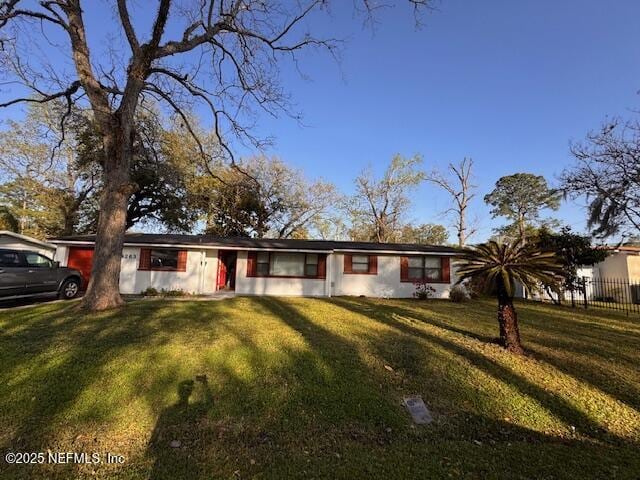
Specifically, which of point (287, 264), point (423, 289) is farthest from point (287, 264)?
point (423, 289)

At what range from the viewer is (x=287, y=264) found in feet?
53.1

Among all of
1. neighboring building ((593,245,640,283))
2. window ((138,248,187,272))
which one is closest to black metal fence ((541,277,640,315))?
neighboring building ((593,245,640,283))

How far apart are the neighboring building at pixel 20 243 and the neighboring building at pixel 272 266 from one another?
2051mm

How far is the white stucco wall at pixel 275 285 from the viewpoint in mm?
15844

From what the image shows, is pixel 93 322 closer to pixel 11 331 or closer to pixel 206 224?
pixel 11 331

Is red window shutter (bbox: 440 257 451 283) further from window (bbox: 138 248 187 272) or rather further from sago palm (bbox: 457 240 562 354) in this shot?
window (bbox: 138 248 187 272)

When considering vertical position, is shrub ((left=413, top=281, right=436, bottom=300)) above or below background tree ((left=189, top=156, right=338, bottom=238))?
below

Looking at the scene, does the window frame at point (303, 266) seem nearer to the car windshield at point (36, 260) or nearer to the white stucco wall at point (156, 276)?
the white stucco wall at point (156, 276)

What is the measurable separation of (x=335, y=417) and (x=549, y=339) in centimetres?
609

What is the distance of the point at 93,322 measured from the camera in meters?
7.34

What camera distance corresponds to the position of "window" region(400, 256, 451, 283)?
16.7 m

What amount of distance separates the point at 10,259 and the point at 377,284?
13.8 meters

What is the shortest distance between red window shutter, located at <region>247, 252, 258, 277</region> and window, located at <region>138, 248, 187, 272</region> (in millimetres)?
2869

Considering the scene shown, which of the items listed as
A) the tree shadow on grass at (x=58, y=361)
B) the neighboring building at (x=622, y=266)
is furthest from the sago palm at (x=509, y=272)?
the neighboring building at (x=622, y=266)
